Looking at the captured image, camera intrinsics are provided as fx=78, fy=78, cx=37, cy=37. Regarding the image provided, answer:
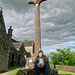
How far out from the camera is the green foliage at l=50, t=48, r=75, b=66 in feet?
65.6

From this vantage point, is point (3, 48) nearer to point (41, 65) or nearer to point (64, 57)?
point (41, 65)

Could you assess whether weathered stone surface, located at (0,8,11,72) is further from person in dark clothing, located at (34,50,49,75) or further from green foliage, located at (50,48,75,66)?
green foliage, located at (50,48,75,66)

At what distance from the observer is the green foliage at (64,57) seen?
20.0 metres

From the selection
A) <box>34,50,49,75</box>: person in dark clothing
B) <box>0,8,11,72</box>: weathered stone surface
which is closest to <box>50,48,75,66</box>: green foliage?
<box>0,8,11,72</box>: weathered stone surface

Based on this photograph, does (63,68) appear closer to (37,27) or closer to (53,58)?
(53,58)

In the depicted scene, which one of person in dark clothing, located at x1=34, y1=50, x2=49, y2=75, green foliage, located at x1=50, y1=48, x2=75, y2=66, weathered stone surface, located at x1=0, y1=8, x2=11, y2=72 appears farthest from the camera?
green foliage, located at x1=50, y1=48, x2=75, y2=66

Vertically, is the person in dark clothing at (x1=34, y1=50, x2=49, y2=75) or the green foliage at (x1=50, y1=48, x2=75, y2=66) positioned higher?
the person in dark clothing at (x1=34, y1=50, x2=49, y2=75)

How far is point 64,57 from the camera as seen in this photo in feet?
68.2

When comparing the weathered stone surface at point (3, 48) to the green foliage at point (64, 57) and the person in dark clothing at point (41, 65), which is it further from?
the green foliage at point (64, 57)

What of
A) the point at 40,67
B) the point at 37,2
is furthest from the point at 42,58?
the point at 37,2

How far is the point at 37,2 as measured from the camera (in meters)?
8.46

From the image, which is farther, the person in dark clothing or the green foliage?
the green foliage

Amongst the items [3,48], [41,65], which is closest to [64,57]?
[3,48]

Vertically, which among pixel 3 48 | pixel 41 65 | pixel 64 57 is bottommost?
pixel 64 57
